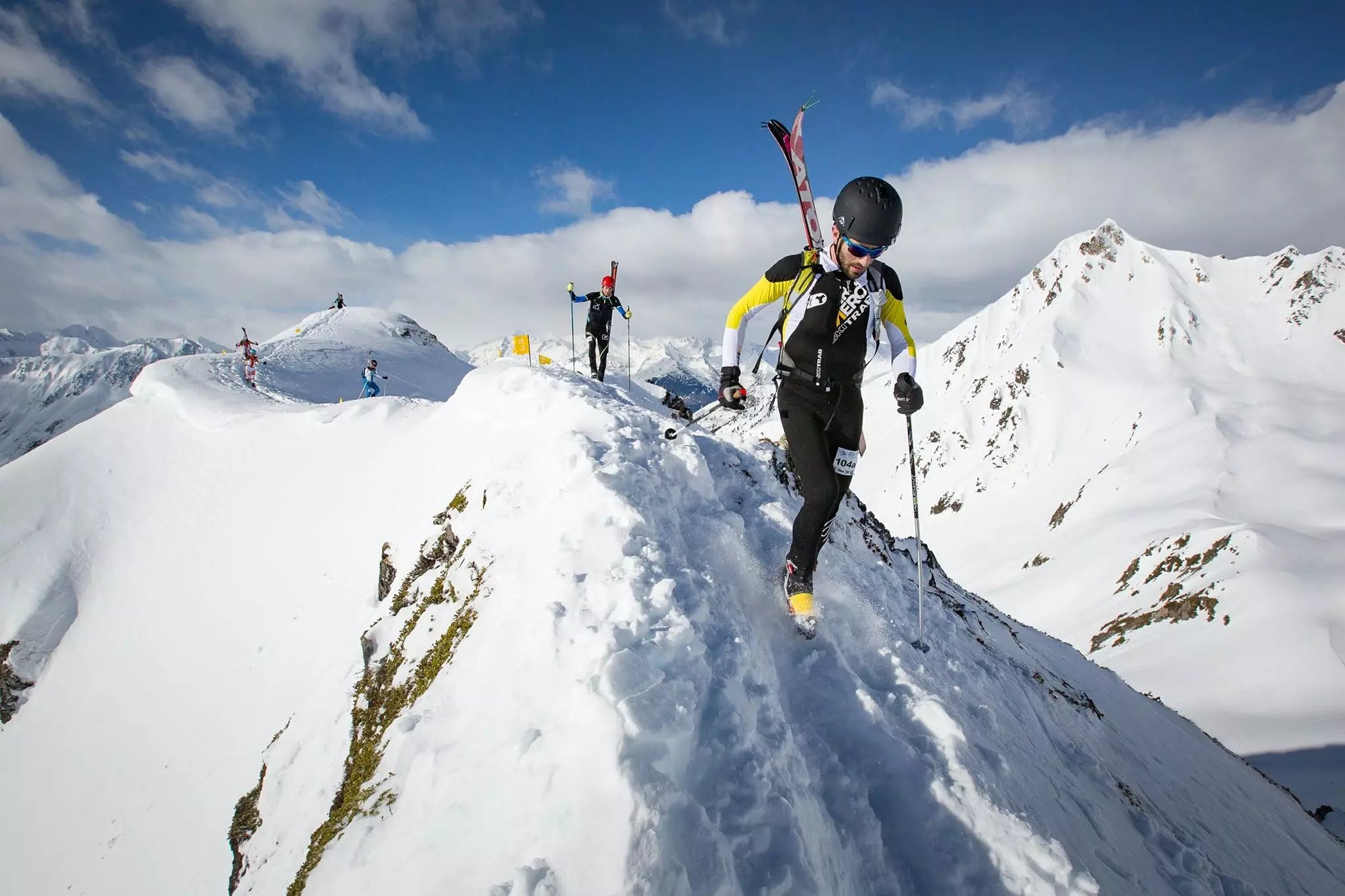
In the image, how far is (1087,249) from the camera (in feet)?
483

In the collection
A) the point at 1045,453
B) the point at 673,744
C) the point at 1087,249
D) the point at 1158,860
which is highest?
the point at 1087,249

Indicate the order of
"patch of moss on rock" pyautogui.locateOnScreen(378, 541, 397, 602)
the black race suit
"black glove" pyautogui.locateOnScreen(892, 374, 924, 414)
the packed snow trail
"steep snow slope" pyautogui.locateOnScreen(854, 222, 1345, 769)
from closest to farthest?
the packed snow trail → the black race suit → "black glove" pyautogui.locateOnScreen(892, 374, 924, 414) → "patch of moss on rock" pyautogui.locateOnScreen(378, 541, 397, 602) → "steep snow slope" pyautogui.locateOnScreen(854, 222, 1345, 769)

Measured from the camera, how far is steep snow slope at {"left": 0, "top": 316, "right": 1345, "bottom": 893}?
Answer: 137 inches

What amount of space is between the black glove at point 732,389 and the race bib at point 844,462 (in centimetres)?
123

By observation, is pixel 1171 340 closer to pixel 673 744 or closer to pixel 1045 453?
pixel 1045 453

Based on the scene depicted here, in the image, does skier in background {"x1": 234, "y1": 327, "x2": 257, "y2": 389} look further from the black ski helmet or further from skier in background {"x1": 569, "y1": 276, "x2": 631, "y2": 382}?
the black ski helmet

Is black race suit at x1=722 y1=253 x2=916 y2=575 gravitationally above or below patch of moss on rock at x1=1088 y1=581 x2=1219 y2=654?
below

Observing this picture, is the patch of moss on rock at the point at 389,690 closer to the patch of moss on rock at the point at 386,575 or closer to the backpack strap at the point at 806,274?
the patch of moss on rock at the point at 386,575

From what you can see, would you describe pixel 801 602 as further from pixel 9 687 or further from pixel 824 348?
pixel 9 687

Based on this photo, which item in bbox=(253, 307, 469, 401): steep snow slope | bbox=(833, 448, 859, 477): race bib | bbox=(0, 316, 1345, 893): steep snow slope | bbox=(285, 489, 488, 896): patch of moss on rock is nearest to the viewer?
bbox=(0, 316, 1345, 893): steep snow slope

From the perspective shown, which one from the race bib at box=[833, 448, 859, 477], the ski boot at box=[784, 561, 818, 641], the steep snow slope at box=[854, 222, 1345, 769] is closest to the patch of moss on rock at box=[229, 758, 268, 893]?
the ski boot at box=[784, 561, 818, 641]

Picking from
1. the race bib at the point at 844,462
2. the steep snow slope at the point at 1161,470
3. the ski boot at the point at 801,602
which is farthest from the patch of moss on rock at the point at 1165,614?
the ski boot at the point at 801,602

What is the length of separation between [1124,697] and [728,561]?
11715 millimetres

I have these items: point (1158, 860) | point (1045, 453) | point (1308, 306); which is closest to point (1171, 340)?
point (1308, 306)
